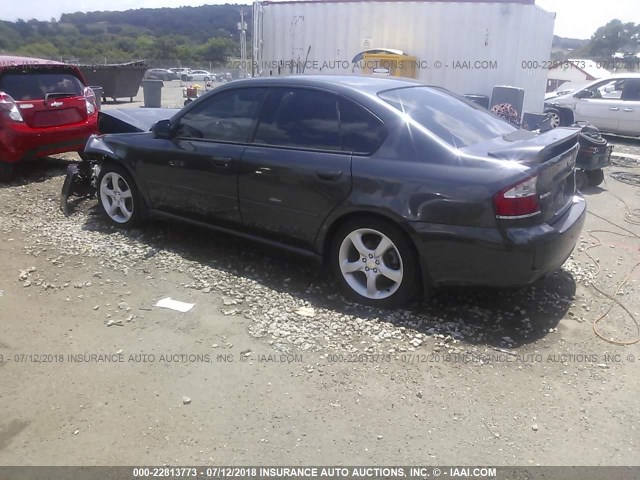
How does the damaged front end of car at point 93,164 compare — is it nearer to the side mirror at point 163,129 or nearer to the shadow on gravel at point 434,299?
the side mirror at point 163,129

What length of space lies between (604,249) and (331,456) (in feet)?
12.9

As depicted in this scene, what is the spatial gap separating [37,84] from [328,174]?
17.9 ft

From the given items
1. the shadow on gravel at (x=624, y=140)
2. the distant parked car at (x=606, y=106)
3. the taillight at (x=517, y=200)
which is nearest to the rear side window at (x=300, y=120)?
the taillight at (x=517, y=200)

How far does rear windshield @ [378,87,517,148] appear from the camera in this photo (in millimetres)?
3658

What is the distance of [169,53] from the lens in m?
66.7

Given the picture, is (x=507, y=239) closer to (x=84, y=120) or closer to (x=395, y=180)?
(x=395, y=180)

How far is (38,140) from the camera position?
709 cm

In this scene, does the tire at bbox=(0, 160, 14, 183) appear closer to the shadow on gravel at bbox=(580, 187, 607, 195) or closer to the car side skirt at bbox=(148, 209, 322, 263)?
the car side skirt at bbox=(148, 209, 322, 263)

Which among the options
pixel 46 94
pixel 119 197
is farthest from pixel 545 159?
pixel 46 94

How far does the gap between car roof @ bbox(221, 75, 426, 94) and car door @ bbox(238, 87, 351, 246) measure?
7 centimetres

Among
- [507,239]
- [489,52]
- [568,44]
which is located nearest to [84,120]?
[507,239]

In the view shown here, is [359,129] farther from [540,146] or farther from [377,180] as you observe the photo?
[540,146]

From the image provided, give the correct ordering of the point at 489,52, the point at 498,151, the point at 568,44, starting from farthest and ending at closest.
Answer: the point at 568,44 < the point at 489,52 < the point at 498,151

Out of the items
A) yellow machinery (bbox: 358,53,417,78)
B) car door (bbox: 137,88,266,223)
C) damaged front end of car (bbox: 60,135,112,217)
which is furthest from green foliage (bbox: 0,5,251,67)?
car door (bbox: 137,88,266,223)
